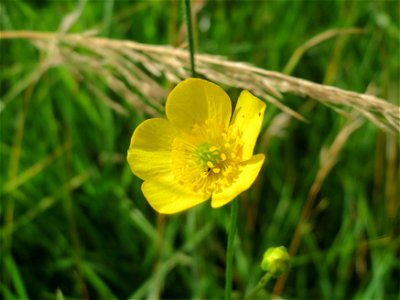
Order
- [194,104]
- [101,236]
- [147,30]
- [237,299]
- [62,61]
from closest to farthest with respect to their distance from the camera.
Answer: [194,104], [62,61], [237,299], [101,236], [147,30]

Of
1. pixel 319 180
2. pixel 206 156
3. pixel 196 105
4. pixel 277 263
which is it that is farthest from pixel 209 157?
pixel 319 180

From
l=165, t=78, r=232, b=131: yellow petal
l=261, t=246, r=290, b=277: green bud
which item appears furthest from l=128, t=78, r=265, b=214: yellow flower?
l=261, t=246, r=290, b=277: green bud

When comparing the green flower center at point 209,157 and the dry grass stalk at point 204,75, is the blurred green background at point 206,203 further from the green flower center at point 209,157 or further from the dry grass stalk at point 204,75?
the green flower center at point 209,157

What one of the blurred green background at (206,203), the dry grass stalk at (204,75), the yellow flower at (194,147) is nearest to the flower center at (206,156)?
the yellow flower at (194,147)

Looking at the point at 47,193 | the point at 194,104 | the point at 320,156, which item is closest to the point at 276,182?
the point at 320,156

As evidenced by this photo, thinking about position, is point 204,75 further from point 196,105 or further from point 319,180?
point 319,180

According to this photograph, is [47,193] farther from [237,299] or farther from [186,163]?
[186,163]
